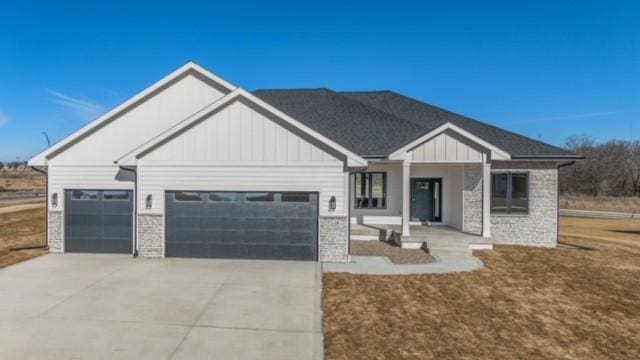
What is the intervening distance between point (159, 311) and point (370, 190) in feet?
35.1

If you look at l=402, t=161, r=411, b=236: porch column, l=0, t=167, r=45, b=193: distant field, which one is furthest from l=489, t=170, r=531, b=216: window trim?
l=0, t=167, r=45, b=193: distant field

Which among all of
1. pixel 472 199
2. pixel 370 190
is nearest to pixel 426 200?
pixel 472 199

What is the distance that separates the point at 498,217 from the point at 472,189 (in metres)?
1.52

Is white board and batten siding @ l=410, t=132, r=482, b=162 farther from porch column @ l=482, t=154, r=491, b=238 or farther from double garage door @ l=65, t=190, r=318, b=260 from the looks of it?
double garage door @ l=65, t=190, r=318, b=260

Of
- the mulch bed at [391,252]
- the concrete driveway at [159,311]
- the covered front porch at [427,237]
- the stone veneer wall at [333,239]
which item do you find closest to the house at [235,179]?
the stone veneer wall at [333,239]

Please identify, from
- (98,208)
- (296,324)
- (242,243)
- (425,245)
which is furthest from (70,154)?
(425,245)

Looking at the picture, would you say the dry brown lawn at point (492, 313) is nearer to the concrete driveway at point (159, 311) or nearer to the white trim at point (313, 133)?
the concrete driveway at point (159, 311)

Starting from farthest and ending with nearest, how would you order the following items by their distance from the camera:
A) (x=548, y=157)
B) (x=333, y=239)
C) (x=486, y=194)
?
(x=548, y=157), (x=486, y=194), (x=333, y=239)

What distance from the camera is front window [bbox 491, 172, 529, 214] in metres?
14.3

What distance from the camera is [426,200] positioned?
53.3ft

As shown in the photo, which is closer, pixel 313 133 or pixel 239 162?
pixel 313 133

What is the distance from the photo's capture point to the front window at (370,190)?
51.8ft

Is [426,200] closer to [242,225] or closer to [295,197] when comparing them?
[295,197]

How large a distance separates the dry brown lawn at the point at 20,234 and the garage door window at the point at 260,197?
7293 millimetres
